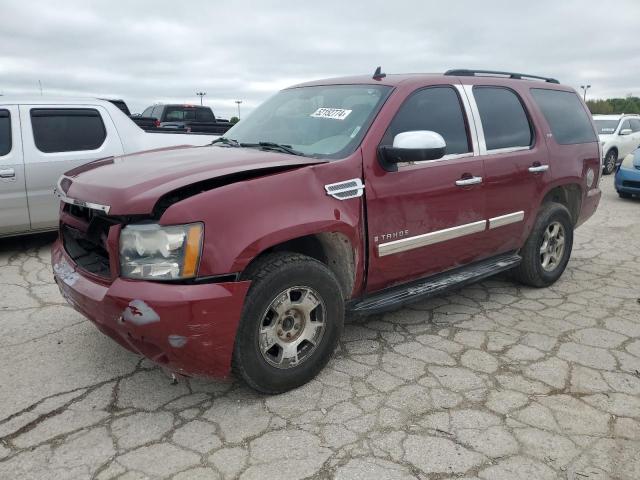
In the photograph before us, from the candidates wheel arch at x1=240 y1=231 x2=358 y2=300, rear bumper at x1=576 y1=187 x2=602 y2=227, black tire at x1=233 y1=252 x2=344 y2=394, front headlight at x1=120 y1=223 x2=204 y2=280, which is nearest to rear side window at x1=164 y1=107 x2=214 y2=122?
rear bumper at x1=576 y1=187 x2=602 y2=227

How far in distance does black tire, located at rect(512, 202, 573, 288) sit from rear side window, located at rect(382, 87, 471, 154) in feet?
4.04

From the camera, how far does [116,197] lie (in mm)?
2607

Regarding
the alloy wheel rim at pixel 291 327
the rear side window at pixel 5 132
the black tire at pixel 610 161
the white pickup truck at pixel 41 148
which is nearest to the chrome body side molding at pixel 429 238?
the alloy wheel rim at pixel 291 327

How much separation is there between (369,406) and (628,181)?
30.4ft

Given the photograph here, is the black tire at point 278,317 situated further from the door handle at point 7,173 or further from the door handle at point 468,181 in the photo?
the door handle at point 7,173

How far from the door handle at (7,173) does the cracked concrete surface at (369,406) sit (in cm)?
200

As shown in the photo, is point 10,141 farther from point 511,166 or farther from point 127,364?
point 511,166

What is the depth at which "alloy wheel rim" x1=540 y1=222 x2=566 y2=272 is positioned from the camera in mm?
4770

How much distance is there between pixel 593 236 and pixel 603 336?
12.2 ft

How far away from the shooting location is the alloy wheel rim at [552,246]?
188 inches

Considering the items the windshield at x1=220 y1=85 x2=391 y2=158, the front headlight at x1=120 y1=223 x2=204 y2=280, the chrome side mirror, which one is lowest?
the front headlight at x1=120 y1=223 x2=204 y2=280

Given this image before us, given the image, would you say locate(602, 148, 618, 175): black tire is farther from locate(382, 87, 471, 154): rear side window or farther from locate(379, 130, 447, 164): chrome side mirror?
locate(379, 130, 447, 164): chrome side mirror

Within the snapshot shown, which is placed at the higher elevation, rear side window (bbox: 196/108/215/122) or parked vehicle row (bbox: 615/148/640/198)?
rear side window (bbox: 196/108/215/122)

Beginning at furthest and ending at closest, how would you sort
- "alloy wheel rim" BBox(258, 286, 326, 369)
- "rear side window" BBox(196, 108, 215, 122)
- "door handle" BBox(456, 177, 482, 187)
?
"rear side window" BBox(196, 108, 215, 122), "door handle" BBox(456, 177, 482, 187), "alloy wheel rim" BBox(258, 286, 326, 369)
